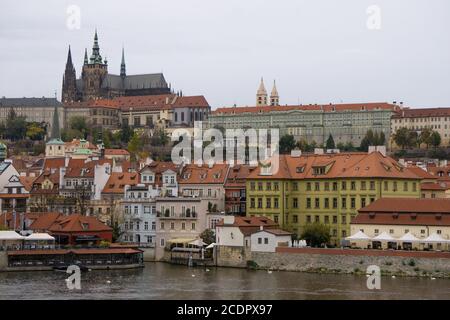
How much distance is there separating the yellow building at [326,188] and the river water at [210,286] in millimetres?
8802

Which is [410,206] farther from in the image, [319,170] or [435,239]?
[319,170]

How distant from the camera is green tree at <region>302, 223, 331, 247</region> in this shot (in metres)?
61.4

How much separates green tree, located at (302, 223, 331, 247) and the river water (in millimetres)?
5566

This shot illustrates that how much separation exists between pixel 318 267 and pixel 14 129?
5394 inches

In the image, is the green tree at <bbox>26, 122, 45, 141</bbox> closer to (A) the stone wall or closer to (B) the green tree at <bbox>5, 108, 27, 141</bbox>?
(B) the green tree at <bbox>5, 108, 27, 141</bbox>

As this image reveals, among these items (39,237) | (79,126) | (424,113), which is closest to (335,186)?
(39,237)

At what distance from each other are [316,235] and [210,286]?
1386 centimetres

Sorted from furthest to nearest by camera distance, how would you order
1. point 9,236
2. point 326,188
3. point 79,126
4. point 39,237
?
point 79,126
point 326,188
point 39,237
point 9,236

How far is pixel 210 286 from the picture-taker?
48.9 meters

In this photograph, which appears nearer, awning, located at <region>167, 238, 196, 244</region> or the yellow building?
awning, located at <region>167, 238, 196, 244</region>

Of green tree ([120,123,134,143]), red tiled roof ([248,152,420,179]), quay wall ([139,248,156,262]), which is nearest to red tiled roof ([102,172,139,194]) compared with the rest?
quay wall ([139,248,156,262])

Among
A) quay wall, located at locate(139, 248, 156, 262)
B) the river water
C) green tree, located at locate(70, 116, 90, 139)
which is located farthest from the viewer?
green tree, located at locate(70, 116, 90, 139)

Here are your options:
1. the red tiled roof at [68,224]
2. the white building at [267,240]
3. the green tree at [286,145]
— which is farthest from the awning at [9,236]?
the green tree at [286,145]

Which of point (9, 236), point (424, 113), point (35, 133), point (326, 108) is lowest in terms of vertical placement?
point (9, 236)
